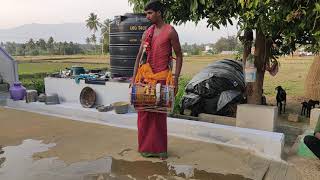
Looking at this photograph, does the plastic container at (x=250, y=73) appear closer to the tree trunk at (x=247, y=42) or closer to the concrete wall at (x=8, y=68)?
the tree trunk at (x=247, y=42)

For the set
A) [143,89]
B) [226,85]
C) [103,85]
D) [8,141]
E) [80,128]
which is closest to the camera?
[143,89]

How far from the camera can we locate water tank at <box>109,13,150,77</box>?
22.5 feet

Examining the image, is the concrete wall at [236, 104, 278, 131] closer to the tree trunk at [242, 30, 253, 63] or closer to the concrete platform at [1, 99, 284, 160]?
the concrete platform at [1, 99, 284, 160]

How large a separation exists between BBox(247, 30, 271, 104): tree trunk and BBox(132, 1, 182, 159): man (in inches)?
80.8

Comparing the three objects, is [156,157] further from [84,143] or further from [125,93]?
[125,93]

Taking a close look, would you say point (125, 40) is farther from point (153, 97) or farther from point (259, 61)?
point (153, 97)

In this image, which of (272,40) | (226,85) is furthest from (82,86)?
(272,40)

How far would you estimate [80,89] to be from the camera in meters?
7.24

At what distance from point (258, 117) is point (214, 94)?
2097 millimetres

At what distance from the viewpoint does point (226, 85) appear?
24.3 feet

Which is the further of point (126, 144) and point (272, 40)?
point (272, 40)

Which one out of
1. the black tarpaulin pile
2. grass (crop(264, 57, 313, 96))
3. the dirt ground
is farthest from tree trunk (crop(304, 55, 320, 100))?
the dirt ground

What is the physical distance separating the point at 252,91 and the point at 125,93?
2342 mm

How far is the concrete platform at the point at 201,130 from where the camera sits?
4734mm
